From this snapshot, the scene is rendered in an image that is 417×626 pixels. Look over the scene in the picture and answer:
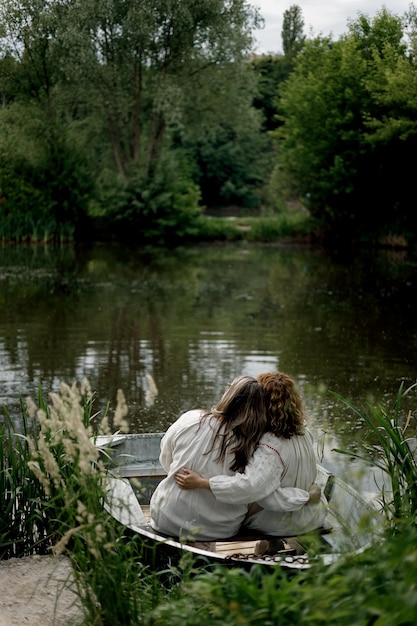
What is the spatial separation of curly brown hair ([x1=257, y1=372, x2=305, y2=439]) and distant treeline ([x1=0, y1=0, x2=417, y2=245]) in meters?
27.9

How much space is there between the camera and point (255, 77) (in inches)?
1454

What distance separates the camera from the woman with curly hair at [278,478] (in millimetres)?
4727

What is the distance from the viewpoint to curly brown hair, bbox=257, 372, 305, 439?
480cm

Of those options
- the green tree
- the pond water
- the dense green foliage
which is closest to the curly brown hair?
the pond water

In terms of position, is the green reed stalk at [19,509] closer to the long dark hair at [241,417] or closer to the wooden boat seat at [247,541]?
the wooden boat seat at [247,541]

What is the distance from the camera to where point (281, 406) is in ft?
15.8

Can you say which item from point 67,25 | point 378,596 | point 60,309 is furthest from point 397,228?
point 378,596

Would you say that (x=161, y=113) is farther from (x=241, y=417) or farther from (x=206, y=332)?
(x=241, y=417)

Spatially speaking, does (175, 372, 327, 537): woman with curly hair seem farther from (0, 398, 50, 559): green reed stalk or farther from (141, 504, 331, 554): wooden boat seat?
(0, 398, 50, 559): green reed stalk

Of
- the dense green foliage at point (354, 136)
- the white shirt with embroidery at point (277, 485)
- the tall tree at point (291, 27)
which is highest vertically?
the tall tree at point (291, 27)

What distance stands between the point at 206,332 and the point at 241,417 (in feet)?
34.0

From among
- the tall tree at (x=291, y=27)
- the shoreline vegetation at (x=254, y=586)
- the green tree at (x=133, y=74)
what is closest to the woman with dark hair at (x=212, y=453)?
the shoreline vegetation at (x=254, y=586)

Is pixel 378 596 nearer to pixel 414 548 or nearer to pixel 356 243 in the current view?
pixel 414 548

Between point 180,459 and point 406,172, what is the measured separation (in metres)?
31.3
